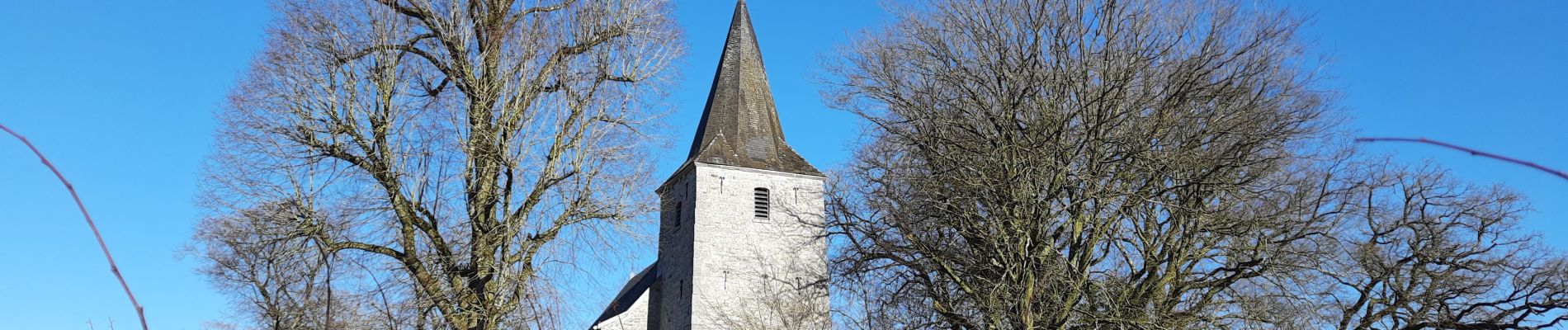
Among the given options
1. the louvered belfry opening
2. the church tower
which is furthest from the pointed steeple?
the louvered belfry opening

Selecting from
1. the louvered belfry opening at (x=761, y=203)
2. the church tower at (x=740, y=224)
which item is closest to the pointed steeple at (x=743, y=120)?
the church tower at (x=740, y=224)

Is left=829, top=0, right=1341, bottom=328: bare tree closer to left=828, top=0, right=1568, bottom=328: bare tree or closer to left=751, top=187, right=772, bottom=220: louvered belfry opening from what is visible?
left=828, top=0, right=1568, bottom=328: bare tree

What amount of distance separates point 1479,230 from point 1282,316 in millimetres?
6322

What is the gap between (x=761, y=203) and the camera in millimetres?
27734

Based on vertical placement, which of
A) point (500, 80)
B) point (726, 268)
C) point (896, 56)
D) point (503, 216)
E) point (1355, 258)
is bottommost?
point (503, 216)

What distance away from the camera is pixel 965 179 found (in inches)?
590

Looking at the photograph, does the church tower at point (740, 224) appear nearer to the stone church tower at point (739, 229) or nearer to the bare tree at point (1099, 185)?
the stone church tower at point (739, 229)

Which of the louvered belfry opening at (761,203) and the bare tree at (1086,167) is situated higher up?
the louvered belfry opening at (761,203)

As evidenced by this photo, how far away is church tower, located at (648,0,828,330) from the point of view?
2570 cm

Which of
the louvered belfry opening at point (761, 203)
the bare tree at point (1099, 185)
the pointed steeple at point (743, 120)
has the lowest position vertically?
the bare tree at point (1099, 185)

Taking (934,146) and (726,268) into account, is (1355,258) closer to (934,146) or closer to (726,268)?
(934,146)

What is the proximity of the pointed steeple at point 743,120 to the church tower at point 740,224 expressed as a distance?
0.03 m

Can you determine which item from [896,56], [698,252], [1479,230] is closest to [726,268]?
[698,252]

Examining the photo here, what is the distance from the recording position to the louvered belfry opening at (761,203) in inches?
1084
